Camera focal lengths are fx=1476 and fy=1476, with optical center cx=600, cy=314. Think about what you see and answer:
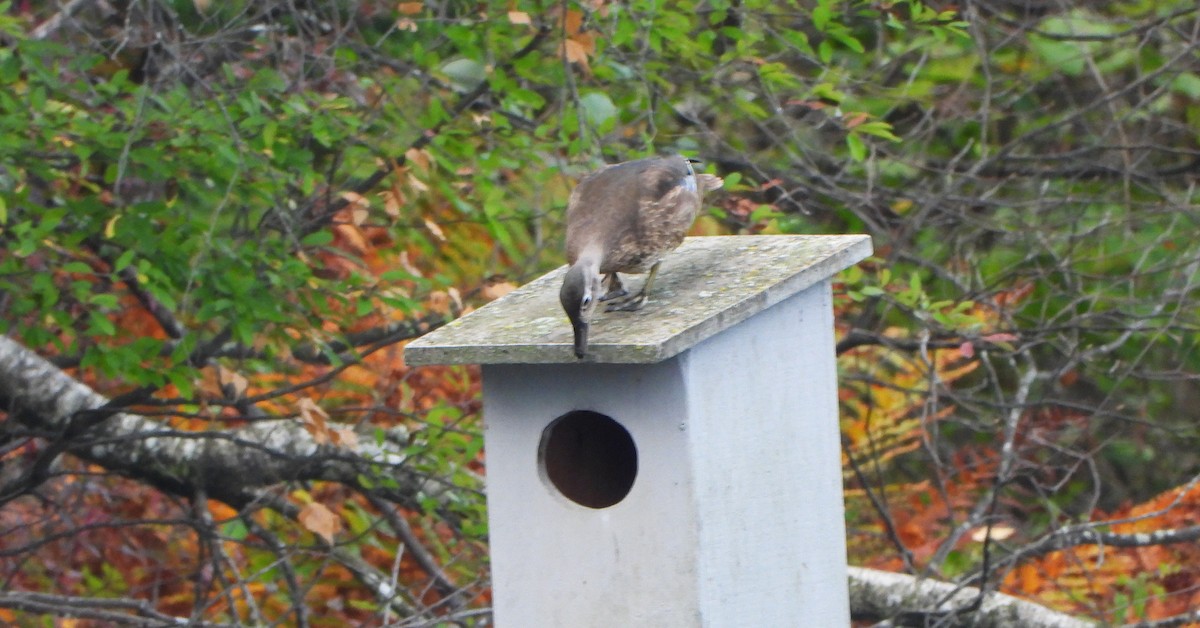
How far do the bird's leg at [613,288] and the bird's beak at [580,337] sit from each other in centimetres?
44

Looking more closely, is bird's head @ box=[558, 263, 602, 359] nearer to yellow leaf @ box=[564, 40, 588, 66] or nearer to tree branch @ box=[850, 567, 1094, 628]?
yellow leaf @ box=[564, 40, 588, 66]

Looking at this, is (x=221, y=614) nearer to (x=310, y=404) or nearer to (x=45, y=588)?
(x=45, y=588)

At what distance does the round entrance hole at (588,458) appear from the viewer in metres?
2.73

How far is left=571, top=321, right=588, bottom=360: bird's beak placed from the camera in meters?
2.33

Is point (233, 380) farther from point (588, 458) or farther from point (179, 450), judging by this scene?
point (588, 458)

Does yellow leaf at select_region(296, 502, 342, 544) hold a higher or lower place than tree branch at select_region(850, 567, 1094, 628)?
higher

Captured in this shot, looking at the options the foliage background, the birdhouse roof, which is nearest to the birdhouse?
the birdhouse roof

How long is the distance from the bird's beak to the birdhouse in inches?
0.9

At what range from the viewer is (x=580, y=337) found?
2.33 m

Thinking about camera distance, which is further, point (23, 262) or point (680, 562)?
point (23, 262)

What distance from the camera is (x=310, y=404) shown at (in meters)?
3.73

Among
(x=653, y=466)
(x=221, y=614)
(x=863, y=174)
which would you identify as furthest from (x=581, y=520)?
(x=863, y=174)

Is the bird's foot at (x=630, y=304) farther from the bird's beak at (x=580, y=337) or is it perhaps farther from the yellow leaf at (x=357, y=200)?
the yellow leaf at (x=357, y=200)

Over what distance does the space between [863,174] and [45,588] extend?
A: 370 centimetres
